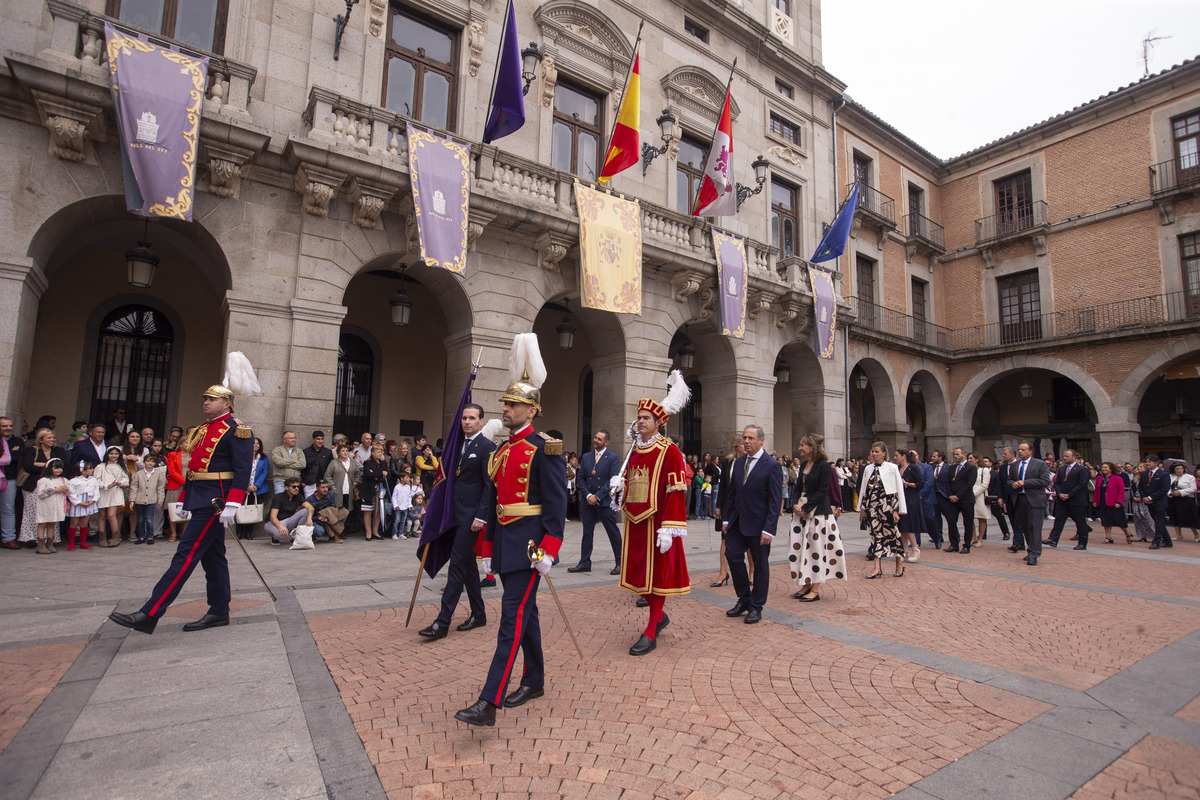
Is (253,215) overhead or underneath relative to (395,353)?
overhead

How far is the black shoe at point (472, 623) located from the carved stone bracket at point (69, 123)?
31.1 feet

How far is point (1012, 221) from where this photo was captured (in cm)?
2622

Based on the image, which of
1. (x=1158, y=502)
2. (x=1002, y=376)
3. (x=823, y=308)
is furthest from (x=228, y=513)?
(x=1002, y=376)

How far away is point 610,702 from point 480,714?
914 millimetres

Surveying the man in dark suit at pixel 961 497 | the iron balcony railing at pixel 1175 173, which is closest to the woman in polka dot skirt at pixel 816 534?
the man in dark suit at pixel 961 497

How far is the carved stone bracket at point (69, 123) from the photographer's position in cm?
896

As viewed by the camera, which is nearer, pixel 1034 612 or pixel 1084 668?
pixel 1084 668

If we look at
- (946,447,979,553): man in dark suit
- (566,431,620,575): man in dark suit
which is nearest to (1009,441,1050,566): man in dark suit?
(946,447,979,553): man in dark suit

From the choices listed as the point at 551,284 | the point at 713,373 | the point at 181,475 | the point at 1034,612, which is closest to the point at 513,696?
the point at 1034,612

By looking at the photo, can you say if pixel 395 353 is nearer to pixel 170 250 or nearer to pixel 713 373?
pixel 170 250

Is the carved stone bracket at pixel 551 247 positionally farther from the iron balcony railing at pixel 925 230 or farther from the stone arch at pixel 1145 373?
the stone arch at pixel 1145 373

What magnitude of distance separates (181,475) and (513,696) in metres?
8.63

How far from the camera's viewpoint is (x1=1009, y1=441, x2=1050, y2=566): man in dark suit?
31.7 ft

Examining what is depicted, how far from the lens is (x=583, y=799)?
273 cm
